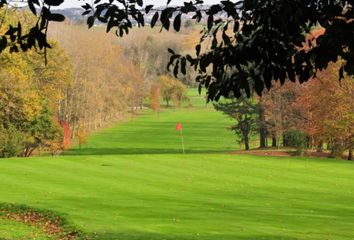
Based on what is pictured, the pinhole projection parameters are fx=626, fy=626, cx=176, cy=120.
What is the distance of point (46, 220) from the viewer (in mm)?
20062

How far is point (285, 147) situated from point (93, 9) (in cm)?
6043

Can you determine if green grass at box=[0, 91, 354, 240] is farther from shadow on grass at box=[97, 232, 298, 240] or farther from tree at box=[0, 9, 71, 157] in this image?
tree at box=[0, 9, 71, 157]

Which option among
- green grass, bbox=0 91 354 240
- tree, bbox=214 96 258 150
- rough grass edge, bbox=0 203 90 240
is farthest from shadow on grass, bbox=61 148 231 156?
rough grass edge, bbox=0 203 90 240

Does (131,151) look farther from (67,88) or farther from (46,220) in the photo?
(46,220)

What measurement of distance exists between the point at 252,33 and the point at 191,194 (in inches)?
917

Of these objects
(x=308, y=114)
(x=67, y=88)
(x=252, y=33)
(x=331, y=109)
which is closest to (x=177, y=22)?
(x=252, y=33)

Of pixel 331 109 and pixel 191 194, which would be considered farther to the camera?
pixel 331 109

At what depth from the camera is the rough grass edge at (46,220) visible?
17.3m

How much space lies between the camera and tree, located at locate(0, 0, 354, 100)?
450cm

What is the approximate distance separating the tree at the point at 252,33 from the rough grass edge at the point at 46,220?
38.8 ft

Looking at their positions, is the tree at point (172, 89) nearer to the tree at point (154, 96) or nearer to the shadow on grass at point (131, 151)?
the tree at point (154, 96)

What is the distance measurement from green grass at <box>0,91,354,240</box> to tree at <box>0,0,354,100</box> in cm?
1137

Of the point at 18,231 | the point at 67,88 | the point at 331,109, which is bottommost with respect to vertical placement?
the point at 18,231

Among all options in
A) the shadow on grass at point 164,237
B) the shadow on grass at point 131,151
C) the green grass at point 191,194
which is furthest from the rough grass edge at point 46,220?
the shadow on grass at point 131,151
